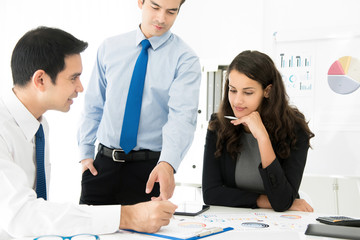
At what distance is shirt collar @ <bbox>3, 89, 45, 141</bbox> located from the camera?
1263mm

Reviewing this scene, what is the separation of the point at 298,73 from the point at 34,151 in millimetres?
2453

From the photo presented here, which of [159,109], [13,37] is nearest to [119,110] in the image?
[159,109]

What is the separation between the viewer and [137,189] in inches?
69.4

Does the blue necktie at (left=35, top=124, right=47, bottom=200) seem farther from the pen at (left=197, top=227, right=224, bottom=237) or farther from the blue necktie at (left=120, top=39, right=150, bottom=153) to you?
the pen at (left=197, top=227, right=224, bottom=237)

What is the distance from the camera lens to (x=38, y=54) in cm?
130

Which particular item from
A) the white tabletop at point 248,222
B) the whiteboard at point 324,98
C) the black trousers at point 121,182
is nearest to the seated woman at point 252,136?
the white tabletop at point 248,222

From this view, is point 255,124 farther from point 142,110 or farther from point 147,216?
point 147,216

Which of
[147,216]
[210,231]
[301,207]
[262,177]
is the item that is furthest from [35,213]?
[301,207]

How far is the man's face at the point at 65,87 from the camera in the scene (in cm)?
134

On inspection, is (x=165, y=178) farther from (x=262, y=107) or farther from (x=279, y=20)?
(x=279, y=20)

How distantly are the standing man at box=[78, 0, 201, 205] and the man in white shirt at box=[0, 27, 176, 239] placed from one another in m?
0.37

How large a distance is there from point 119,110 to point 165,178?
522mm

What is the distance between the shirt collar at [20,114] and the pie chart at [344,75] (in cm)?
252

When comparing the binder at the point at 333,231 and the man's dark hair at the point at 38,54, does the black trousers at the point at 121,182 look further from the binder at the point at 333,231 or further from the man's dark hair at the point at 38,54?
the binder at the point at 333,231
